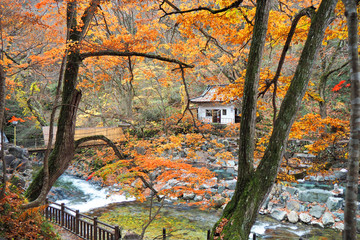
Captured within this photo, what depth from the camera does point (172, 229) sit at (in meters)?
8.51

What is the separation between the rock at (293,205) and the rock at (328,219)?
972 mm

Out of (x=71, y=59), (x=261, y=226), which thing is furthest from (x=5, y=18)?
(x=261, y=226)

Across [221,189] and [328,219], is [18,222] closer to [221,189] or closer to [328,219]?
[221,189]

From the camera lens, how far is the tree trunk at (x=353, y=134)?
87.9 inches

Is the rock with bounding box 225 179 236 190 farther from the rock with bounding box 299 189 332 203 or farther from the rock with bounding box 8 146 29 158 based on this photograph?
the rock with bounding box 8 146 29 158

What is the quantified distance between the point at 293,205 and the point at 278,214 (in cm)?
81

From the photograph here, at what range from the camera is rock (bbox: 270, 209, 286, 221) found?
913 cm

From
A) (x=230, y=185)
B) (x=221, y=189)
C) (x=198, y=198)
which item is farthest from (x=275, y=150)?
(x=230, y=185)

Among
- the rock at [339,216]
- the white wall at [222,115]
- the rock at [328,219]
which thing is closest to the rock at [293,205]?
the rock at [328,219]

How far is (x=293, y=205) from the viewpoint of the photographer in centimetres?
955

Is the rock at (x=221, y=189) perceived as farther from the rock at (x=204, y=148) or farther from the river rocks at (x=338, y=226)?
the rock at (x=204, y=148)

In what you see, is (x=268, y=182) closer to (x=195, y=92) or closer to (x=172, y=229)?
(x=172, y=229)

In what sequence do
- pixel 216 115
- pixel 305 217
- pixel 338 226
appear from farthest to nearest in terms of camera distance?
pixel 216 115, pixel 305 217, pixel 338 226

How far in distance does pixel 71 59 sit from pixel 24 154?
13023 mm
